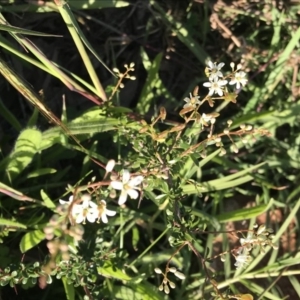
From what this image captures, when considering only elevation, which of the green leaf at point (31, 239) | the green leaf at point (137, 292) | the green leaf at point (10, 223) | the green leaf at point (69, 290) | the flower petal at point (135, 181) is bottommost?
the green leaf at point (137, 292)

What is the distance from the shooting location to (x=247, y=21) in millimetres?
2039

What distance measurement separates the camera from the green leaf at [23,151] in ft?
4.89

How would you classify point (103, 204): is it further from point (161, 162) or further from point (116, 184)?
point (161, 162)

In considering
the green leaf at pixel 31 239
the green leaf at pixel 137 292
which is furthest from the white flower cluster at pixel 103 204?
the green leaf at pixel 137 292

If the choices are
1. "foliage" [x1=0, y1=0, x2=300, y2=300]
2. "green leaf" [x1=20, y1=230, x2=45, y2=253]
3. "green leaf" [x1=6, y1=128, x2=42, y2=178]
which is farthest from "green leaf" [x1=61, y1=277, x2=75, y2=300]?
"green leaf" [x1=6, y1=128, x2=42, y2=178]

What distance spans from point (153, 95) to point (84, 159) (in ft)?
Answer: 1.15

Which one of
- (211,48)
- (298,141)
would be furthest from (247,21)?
(298,141)

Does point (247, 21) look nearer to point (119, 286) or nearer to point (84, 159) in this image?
point (84, 159)

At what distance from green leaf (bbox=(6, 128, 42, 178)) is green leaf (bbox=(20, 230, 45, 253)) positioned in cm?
19

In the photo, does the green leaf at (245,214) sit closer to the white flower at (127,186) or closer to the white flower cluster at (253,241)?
the white flower cluster at (253,241)

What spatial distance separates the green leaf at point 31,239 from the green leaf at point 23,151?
0.19 m

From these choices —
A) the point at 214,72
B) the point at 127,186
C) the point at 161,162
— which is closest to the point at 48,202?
the point at 161,162

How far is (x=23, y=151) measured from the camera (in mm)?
1522

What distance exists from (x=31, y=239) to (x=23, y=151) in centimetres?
26
